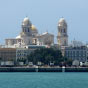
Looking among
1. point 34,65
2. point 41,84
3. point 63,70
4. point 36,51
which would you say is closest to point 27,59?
point 36,51

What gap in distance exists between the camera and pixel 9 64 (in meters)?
177

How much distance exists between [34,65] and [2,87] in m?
74.3

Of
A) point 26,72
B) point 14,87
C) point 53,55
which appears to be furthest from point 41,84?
point 53,55

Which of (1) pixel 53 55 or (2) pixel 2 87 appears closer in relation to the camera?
(2) pixel 2 87

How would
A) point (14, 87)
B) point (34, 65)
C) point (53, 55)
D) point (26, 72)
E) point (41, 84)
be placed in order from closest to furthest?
point (14, 87) → point (41, 84) → point (26, 72) → point (34, 65) → point (53, 55)

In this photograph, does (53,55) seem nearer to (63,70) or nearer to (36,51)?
(36,51)

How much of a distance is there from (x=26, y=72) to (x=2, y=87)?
61648 millimetres

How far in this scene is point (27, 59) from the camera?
195 metres

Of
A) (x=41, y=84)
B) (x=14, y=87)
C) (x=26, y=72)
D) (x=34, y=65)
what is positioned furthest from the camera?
(x=34, y=65)

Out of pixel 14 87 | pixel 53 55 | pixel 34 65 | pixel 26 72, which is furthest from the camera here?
pixel 53 55

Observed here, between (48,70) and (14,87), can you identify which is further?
(48,70)

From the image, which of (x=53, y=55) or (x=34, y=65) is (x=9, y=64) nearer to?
(x=34, y=65)

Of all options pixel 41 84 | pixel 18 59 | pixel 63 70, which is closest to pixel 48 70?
pixel 63 70

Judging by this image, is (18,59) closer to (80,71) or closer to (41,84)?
(80,71)
